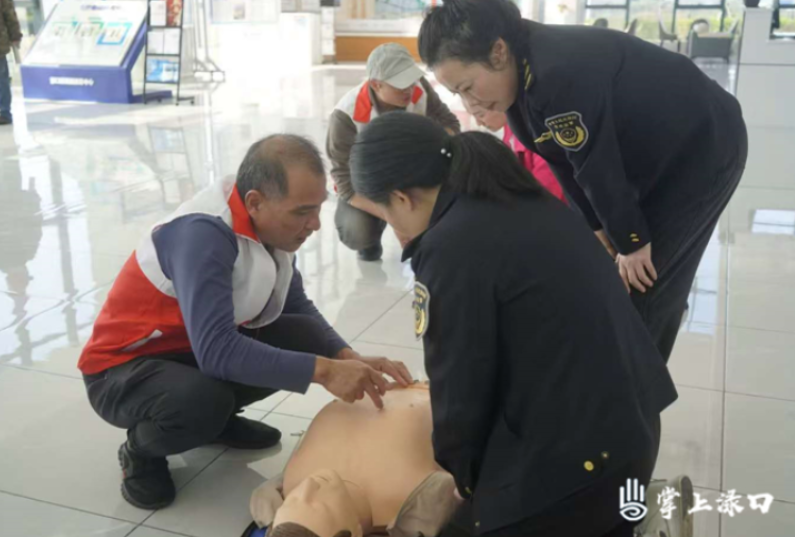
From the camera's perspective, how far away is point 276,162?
1.69 m

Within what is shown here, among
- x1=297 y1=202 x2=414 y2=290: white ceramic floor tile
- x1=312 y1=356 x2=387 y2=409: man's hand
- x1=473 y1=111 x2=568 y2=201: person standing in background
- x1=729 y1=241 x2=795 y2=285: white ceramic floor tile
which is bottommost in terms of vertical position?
x1=297 y1=202 x2=414 y2=290: white ceramic floor tile

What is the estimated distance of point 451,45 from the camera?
159 cm

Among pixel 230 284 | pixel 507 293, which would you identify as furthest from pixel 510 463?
pixel 230 284

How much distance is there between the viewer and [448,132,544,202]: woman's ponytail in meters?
1.22

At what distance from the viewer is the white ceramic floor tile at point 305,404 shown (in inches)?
89.7

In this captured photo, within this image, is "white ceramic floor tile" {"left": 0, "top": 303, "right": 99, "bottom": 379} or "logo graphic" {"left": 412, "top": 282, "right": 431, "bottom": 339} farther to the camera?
"white ceramic floor tile" {"left": 0, "top": 303, "right": 99, "bottom": 379}

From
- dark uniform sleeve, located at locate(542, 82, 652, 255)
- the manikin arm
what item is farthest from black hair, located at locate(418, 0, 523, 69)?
the manikin arm

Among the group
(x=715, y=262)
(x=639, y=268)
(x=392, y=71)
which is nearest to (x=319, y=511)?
(x=639, y=268)

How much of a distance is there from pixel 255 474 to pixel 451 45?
1103 mm

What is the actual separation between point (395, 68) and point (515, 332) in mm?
2059

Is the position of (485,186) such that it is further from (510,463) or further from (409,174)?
(510,463)

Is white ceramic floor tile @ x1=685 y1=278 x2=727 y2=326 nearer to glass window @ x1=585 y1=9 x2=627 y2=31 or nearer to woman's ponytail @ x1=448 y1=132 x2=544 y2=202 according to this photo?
woman's ponytail @ x1=448 y1=132 x2=544 y2=202

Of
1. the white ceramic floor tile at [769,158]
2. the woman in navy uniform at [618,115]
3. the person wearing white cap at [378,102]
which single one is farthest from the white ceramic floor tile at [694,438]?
the white ceramic floor tile at [769,158]

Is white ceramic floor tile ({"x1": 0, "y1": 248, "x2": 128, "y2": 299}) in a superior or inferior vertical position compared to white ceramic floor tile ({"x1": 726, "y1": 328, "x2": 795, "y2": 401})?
inferior
